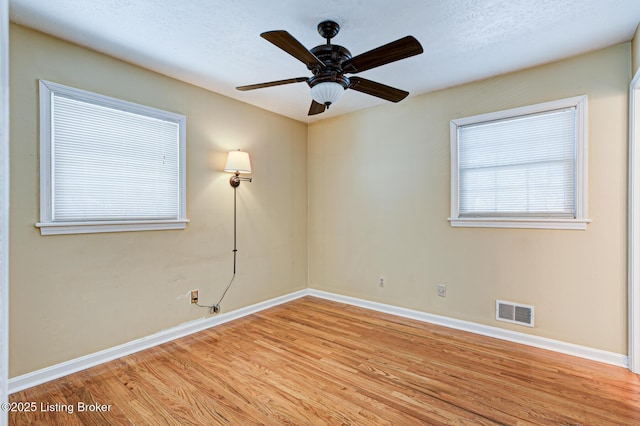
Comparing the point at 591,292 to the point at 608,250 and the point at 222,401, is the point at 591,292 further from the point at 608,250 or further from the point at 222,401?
the point at 222,401

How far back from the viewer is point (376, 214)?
3.82 m

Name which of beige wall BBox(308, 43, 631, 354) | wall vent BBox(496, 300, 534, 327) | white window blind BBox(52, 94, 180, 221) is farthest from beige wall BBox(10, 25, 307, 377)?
wall vent BBox(496, 300, 534, 327)

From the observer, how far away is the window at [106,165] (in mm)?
2268

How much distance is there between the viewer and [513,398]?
6.62ft

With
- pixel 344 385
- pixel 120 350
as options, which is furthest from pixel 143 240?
pixel 344 385

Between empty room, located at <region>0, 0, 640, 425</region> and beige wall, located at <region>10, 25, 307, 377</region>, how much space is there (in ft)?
0.06

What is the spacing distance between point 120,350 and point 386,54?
120 inches

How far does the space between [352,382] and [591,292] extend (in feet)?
6.97

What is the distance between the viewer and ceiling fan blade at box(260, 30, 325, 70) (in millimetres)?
1508

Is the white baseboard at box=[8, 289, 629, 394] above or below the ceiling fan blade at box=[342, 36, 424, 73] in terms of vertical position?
below

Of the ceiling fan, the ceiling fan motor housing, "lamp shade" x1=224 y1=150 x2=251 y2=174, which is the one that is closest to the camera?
the ceiling fan

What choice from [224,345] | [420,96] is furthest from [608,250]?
[224,345]

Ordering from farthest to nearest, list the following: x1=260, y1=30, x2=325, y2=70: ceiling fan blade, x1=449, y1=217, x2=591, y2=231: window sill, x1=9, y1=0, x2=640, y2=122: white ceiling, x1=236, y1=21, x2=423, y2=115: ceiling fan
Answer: x1=449, y1=217, x2=591, y2=231: window sill, x1=9, y1=0, x2=640, y2=122: white ceiling, x1=236, y1=21, x2=423, y2=115: ceiling fan, x1=260, y1=30, x2=325, y2=70: ceiling fan blade

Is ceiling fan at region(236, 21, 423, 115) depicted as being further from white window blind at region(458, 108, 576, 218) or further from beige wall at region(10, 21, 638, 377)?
beige wall at region(10, 21, 638, 377)
